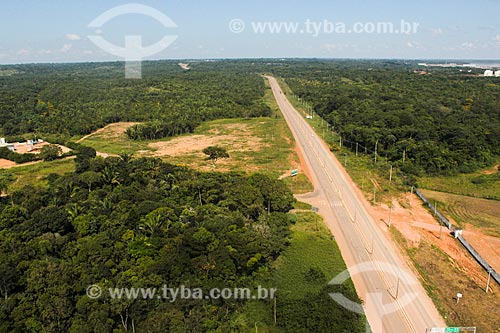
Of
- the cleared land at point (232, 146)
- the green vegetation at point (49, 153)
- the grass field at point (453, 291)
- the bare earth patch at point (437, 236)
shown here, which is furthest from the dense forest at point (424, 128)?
the green vegetation at point (49, 153)

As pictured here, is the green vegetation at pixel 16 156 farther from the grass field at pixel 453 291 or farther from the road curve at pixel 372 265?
the grass field at pixel 453 291

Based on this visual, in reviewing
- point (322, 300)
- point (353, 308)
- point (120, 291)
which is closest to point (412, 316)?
point (353, 308)

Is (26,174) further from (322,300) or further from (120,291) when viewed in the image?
(322,300)

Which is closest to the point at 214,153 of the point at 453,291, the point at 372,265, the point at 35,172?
the point at 35,172

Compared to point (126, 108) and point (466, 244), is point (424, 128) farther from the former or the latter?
point (126, 108)

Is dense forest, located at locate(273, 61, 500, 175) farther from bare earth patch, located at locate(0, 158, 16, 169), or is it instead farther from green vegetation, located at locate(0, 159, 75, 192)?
bare earth patch, located at locate(0, 158, 16, 169)

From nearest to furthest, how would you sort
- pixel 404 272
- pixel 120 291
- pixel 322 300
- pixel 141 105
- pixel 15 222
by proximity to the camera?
pixel 120 291 < pixel 322 300 < pixel 404 272 < pixel 15 222 < pixel 141 105
